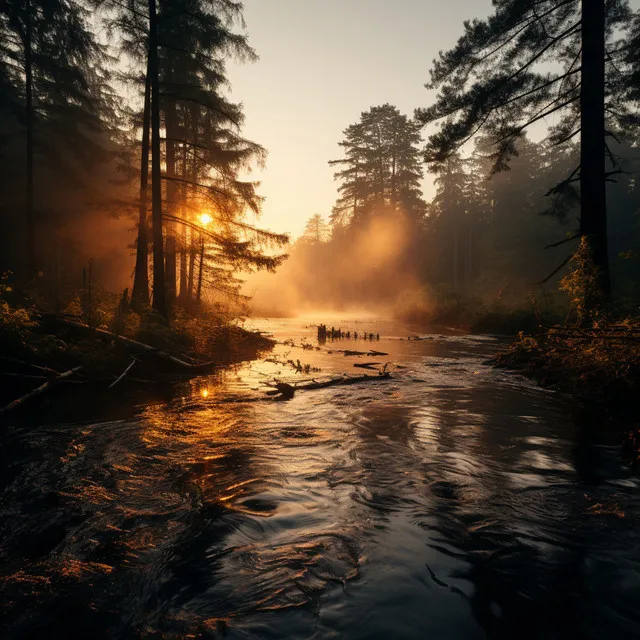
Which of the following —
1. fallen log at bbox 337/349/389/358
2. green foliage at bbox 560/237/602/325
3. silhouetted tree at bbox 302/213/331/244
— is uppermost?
silhouetted tree at bbox 302/213/331/244

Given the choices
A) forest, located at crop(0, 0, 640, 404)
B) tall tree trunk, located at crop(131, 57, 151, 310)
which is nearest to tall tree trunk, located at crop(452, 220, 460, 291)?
forest, located at crop(0, 0, 640, 404)

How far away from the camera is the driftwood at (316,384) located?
904 centimetres

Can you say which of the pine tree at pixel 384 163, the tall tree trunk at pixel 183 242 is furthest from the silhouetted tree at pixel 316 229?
the tall tree trunk at pixel 183 242

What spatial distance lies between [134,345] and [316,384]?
15.7 ft

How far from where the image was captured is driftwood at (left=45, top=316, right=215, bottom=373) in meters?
9.57

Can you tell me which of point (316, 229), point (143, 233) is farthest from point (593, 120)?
point (316, 229)

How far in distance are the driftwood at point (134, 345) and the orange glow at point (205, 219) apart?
725cm

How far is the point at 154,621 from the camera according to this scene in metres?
2.49

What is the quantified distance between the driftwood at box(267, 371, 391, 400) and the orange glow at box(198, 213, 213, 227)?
9.34 meters

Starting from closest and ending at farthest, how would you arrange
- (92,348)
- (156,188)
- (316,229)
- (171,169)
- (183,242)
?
(92,348)
(156,188)
(171,169)
(183,242)
(316,229)

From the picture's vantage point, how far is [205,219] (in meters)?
16.8

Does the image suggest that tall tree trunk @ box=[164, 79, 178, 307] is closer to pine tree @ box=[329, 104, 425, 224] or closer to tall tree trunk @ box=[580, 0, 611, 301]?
tall tree trunk @ box=[580, 0, 611, 301]

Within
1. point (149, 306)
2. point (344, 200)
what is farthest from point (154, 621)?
point (344, 200)

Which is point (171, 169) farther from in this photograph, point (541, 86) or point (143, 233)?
point (541, 86)
